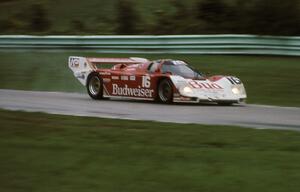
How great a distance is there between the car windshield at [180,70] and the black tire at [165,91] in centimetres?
34

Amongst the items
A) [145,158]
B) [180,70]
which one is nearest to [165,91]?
[180,70]

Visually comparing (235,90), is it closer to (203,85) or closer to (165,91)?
(203,85)

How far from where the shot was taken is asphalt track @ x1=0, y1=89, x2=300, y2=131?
12.6m

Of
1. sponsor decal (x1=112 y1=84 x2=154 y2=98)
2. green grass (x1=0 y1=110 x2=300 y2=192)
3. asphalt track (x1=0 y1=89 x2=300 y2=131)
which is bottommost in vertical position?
green grass (x1=0 y1=110 x2=300 y2=192)

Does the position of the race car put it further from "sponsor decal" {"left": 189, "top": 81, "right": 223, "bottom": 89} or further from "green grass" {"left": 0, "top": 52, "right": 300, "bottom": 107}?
"green grass" {"left": 0, "top": 52, "right": 300, "bottom": 107}

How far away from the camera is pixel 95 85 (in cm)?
1862

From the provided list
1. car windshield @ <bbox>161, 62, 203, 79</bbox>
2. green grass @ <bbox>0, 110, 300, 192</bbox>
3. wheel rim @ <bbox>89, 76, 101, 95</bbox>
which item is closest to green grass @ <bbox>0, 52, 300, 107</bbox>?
car windshield @ <bbox>161, 62, 203, 79</bbox>

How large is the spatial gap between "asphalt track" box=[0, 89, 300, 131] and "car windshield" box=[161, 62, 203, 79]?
2.77 ft

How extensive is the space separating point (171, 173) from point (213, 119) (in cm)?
560

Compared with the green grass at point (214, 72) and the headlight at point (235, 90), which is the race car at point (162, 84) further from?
the green grass at point (214, 72)

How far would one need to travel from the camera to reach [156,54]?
24891 millimetres

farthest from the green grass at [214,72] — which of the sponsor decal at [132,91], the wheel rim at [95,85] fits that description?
the sponsor decal at [132,91]

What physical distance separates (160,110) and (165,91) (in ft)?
6.24

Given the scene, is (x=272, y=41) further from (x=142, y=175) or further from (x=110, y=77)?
(x=142, y=175)
